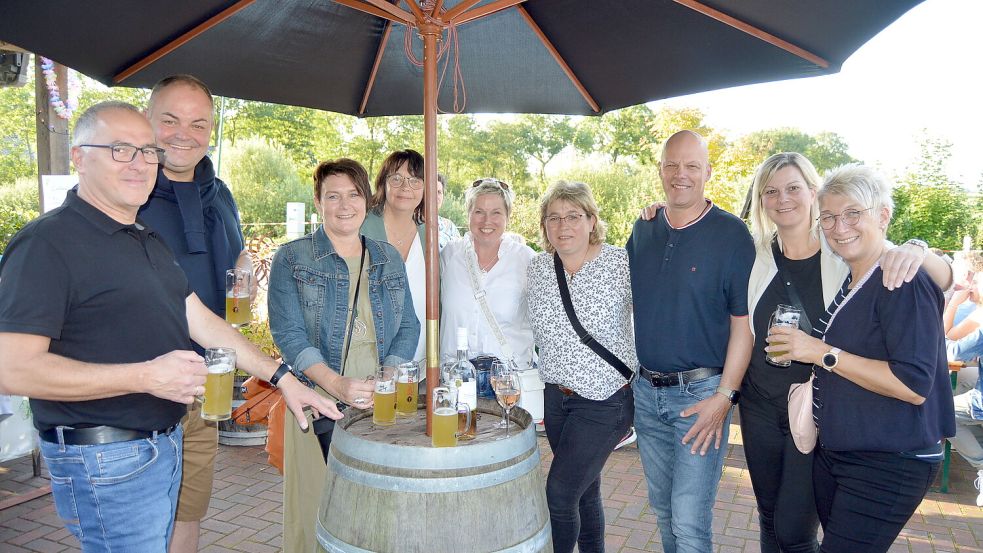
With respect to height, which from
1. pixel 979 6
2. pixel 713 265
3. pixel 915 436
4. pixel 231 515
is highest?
pixel 979 6

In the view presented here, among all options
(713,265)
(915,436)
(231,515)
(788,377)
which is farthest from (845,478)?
(231,515)

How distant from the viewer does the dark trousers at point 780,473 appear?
264 cm

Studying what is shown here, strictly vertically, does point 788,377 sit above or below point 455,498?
above

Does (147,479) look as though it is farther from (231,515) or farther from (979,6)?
(979,6)

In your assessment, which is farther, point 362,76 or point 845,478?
point 362,76

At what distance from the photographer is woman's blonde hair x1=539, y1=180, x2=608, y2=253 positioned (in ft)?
10.0

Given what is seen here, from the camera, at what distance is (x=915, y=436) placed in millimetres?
2178

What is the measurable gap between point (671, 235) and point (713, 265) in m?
0.24

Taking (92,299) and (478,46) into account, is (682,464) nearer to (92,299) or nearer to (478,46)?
(478,46)

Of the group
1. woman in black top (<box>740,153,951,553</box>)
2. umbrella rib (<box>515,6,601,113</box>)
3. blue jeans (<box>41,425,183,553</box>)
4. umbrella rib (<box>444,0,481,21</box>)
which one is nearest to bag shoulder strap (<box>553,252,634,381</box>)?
woman in black top (<box>740,153,951,553</box>)

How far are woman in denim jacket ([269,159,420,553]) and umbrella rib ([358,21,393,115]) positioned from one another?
2.60 feet

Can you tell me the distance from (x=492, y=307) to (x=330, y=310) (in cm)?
83

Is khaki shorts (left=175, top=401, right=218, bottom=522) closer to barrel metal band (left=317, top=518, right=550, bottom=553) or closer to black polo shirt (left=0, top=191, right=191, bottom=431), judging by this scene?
black polo shirt (left=0, top=191, right=191, bottom=431)

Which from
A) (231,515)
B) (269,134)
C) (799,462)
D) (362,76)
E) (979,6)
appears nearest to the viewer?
(799,462)
